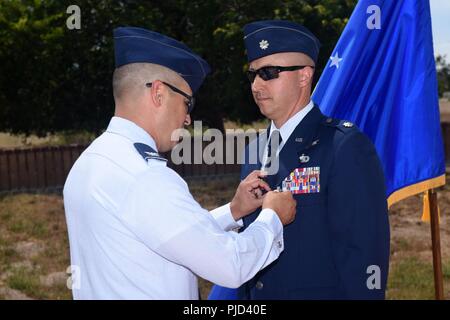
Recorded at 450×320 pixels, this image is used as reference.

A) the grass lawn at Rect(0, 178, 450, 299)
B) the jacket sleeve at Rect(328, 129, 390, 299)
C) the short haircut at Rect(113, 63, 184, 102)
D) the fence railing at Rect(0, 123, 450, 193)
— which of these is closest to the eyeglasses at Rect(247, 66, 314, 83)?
the jacket sleeve at Rect(328, 129, 390, 299)

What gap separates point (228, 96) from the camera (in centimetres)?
2511

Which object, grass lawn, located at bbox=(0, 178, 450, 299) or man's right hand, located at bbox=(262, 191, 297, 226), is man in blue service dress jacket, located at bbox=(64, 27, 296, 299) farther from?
grass lawn, located at bbox=(0, 178, 450, 299)

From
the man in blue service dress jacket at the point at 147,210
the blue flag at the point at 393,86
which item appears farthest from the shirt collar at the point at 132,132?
the blue flag at the point at 393,86

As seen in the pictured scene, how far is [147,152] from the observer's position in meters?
2.47

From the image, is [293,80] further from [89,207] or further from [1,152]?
[1,152]

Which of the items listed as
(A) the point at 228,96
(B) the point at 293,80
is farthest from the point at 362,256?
(A) the point at 228,96

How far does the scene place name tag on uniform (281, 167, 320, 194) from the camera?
10.8 ft

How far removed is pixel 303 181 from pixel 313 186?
72 mm

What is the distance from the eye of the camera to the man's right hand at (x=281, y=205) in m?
2.81

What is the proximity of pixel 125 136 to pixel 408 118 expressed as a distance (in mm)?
2625

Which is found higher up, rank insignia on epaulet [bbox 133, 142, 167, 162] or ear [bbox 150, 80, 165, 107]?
ear [bbox 150, 80, 165, 107]

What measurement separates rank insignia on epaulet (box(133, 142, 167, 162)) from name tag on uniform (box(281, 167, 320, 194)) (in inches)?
42.8

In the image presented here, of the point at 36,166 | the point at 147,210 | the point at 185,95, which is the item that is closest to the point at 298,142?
the point at 185,95

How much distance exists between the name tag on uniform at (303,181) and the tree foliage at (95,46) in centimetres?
2026
